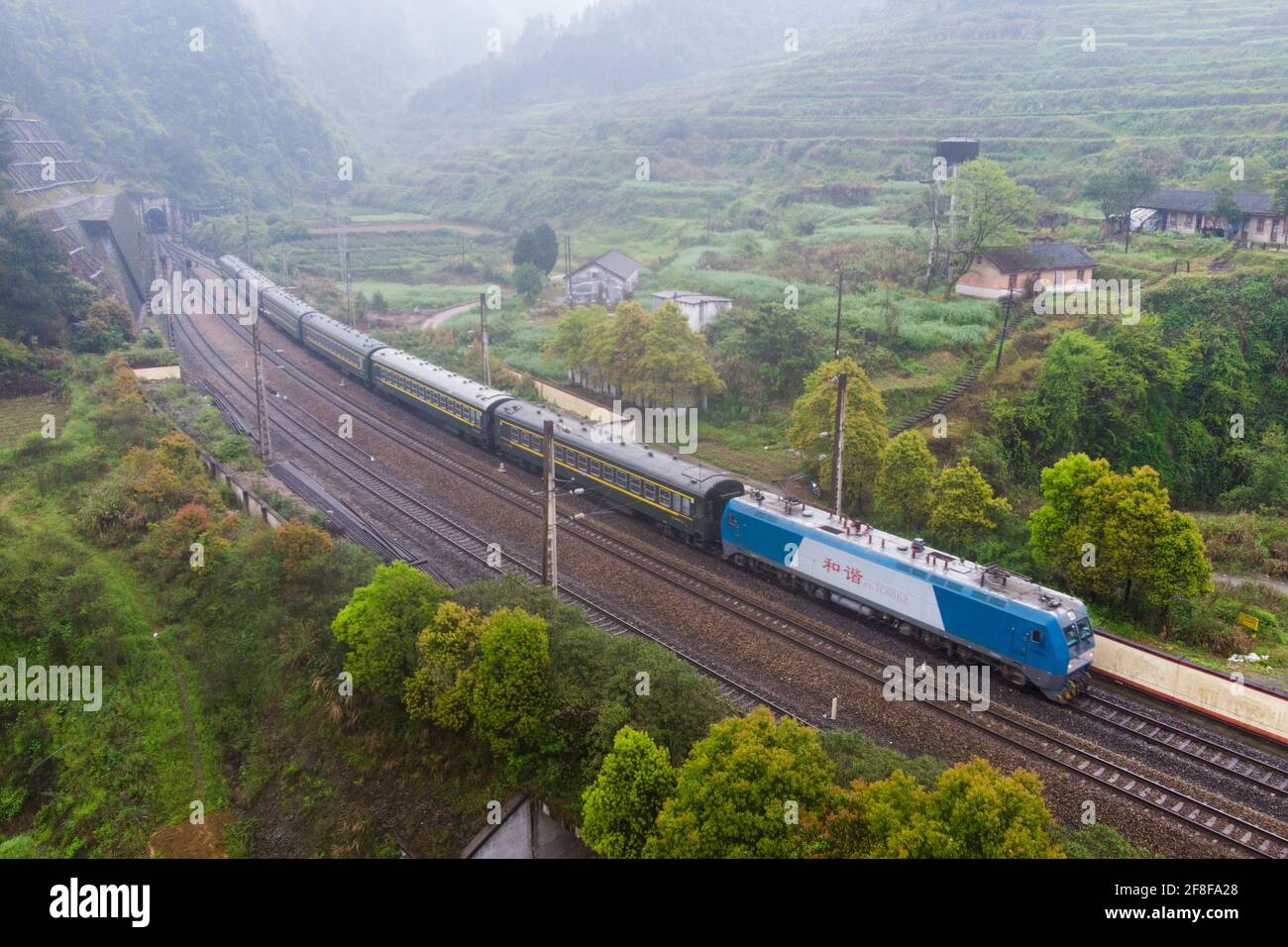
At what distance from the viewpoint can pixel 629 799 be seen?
14.2m

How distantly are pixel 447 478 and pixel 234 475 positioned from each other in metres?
8.13

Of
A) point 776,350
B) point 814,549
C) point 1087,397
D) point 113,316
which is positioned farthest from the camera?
point 113,316

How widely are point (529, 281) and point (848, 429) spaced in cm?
3979

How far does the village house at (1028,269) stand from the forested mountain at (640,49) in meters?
110

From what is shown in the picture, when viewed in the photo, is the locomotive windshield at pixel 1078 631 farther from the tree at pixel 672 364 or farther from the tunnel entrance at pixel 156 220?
the tunnel entrance at pixel 156 220

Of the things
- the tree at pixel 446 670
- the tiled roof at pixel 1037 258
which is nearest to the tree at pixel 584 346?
the tiled roof at pixel 1037 258

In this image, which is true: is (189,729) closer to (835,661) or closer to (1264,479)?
(835,661)

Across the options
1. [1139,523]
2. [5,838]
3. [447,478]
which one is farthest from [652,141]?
[5,838]

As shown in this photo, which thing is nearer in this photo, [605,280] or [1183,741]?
[1183,741]

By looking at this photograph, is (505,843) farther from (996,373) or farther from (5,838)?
(996,373)
